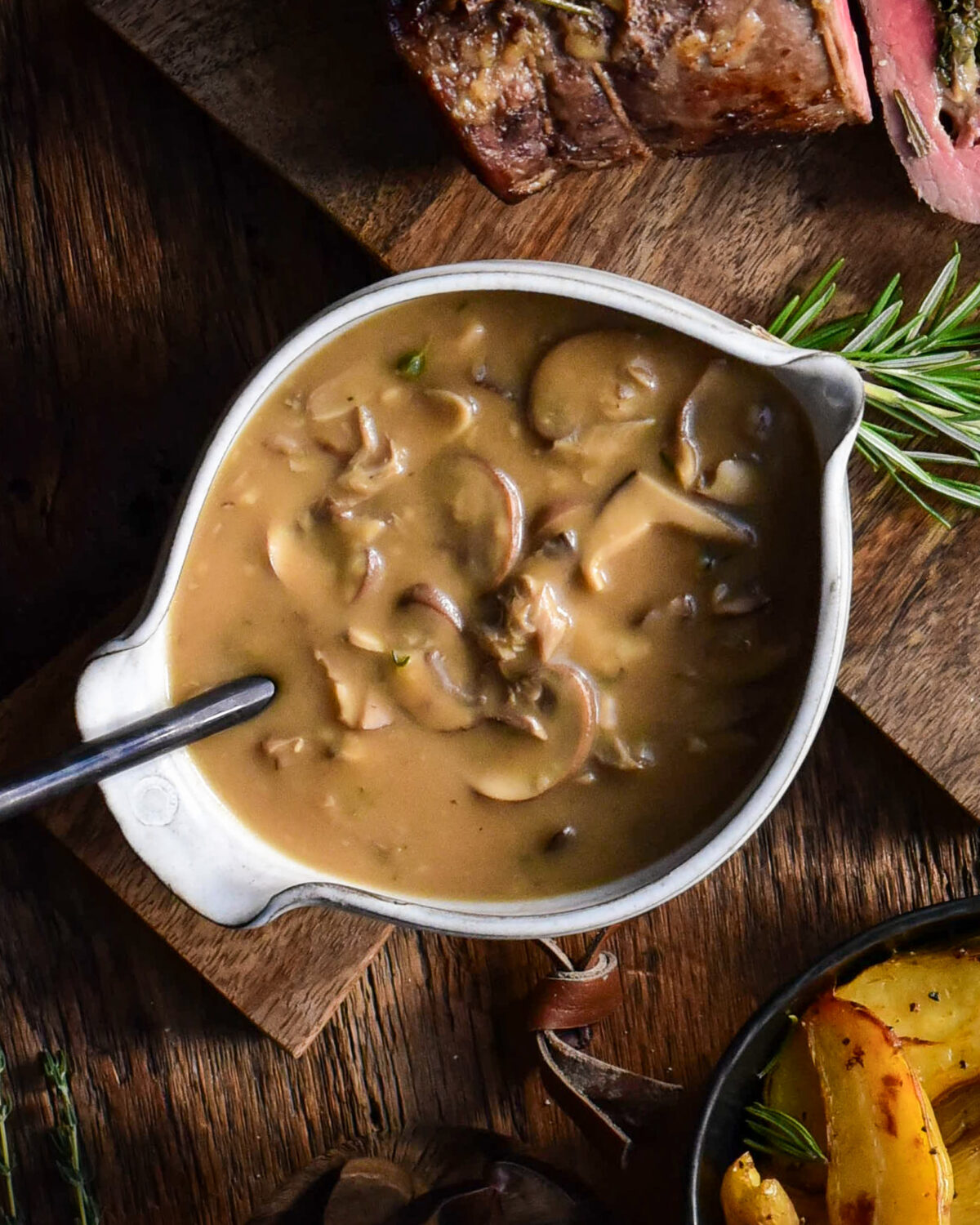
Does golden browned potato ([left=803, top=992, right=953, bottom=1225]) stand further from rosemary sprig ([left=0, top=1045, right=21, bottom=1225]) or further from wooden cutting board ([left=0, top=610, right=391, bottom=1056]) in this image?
rosemary sprig ([left=0, top=1045, right=21, bottom=1225])

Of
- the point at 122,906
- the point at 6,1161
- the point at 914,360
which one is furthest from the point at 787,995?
the point at 6,1161

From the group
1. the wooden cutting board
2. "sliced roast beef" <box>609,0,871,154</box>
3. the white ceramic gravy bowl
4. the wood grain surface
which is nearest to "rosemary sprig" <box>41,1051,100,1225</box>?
the wooden cutting board

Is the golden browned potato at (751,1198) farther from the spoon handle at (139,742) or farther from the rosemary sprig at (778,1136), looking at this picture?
the spoon handle at (139,742)

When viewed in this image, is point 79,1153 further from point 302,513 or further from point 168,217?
point 168,217

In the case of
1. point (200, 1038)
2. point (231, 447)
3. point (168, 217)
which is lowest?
point (200, 1038)

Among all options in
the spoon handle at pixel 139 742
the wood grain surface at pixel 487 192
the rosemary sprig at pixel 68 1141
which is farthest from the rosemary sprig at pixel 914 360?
the rosemary sprig at pixel 68 1141

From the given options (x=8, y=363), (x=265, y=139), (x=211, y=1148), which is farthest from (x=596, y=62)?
(x=211, y=1148)
